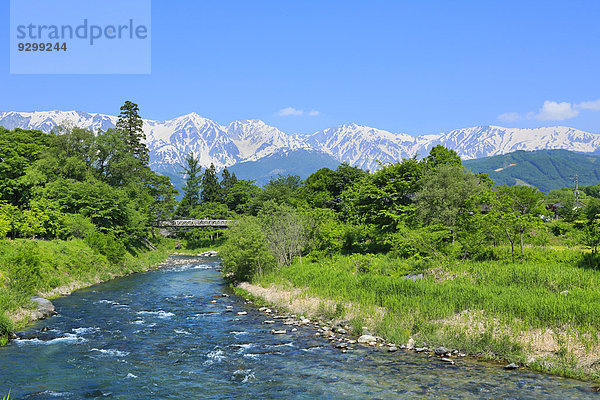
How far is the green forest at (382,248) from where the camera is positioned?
1914 centimetres

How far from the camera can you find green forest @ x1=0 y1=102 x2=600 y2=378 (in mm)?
19141

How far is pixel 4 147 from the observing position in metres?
52.0

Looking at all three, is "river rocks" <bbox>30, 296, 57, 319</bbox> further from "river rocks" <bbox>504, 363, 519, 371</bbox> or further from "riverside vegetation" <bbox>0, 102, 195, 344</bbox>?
"river rocks" <bbox>504, 363, 519, 371</bbox>

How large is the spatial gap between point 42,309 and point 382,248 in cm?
3444

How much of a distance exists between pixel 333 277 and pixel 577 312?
55.9ft

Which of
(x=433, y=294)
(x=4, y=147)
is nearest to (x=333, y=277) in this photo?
(x=433, y=294)

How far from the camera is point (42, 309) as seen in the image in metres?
26.0

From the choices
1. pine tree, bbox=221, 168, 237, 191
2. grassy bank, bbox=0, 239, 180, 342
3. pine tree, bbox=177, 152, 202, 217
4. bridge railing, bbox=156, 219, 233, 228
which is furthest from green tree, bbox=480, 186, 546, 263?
pine tree, bbox=177, 152, 202, 217

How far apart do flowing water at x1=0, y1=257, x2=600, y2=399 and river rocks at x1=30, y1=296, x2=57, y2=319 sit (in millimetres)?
755

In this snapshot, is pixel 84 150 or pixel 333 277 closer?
pixel 333 277

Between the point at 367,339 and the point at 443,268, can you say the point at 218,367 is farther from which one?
the point at 443,268

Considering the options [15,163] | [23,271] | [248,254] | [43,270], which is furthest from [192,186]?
[23,271]

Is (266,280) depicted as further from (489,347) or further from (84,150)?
(84,150)

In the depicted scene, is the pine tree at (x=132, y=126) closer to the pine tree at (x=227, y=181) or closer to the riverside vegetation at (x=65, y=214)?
the riverside vegetation at (x=65, y=214)
